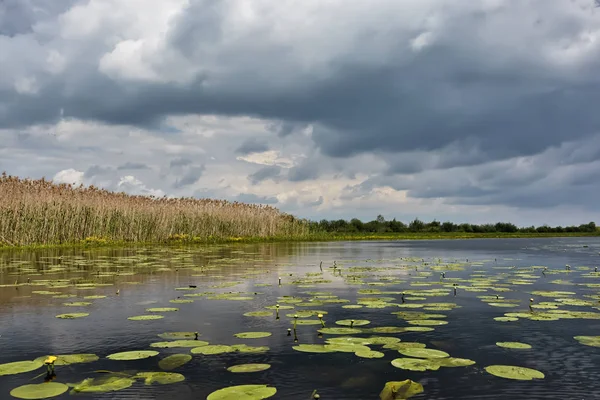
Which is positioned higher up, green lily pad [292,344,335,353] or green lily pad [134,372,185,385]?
green lily pad [292,344,335,353]

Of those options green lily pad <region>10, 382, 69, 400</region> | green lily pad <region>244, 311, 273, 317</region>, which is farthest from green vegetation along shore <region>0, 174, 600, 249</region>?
green lily pad <region>10, 382, 69, 400</region>

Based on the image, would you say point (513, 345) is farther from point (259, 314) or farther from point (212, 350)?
point (259, 314)

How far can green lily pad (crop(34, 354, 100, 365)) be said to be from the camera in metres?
5.71

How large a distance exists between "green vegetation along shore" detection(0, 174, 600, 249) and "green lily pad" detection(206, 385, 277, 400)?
1069 inches

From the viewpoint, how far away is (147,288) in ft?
40.2

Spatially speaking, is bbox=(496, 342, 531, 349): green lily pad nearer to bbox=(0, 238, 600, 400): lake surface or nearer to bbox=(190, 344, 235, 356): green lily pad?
bbox=(0, 238, 600, 400): lake surface

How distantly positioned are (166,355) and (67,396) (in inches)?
60.4

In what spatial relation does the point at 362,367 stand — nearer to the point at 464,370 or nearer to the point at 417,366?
the point at 417,366

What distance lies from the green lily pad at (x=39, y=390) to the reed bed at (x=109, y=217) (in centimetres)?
2656

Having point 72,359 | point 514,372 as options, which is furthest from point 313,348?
point 72,359

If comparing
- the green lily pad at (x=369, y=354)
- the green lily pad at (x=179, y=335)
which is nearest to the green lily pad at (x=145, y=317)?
the green lily pad at (x=179, y=335)

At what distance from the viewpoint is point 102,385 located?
4.89 metres

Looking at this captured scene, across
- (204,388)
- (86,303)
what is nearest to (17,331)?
(86,303)

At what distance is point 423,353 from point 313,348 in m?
1.36
